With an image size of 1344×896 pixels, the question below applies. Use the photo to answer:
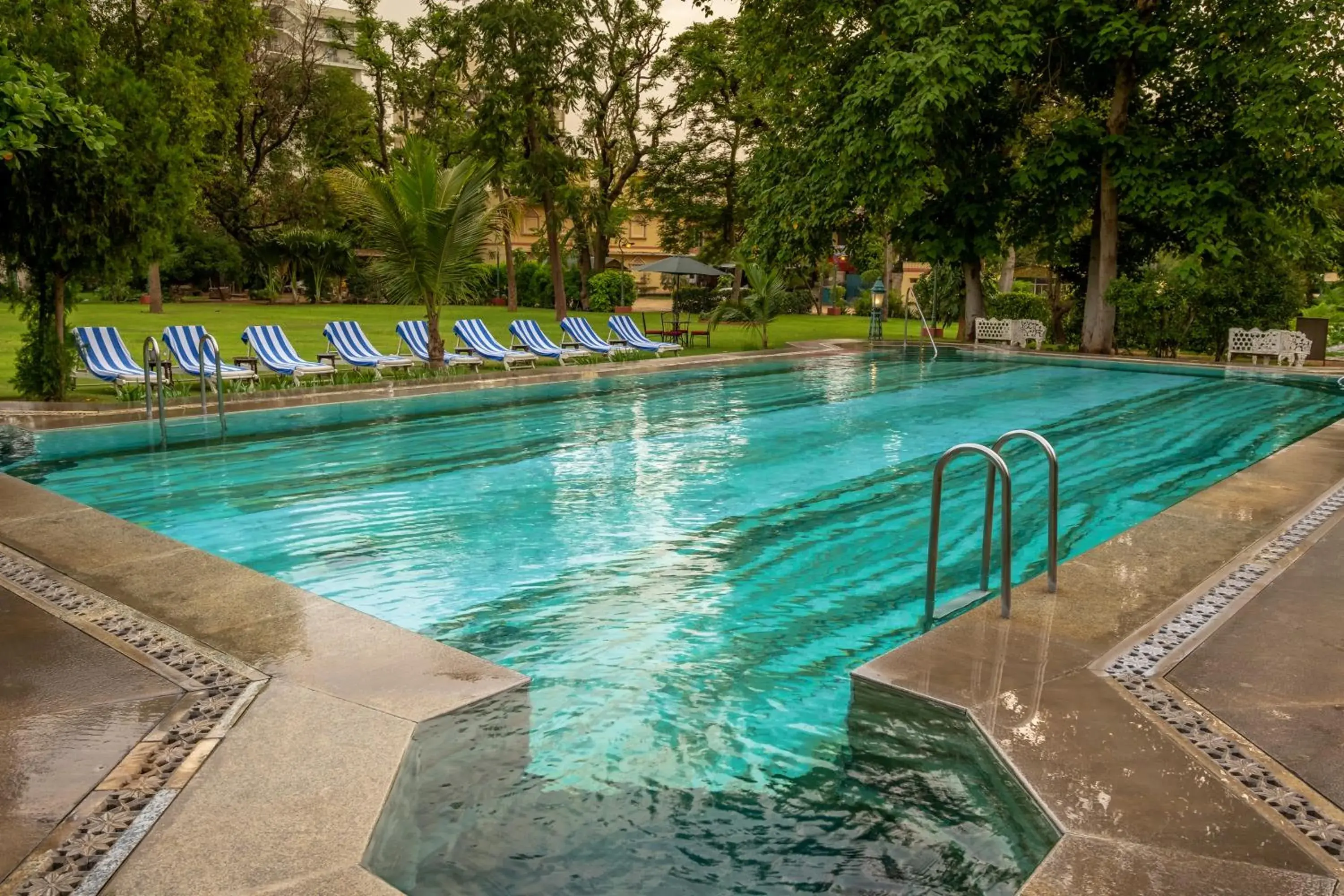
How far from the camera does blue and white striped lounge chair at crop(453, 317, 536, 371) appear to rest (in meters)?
15.9

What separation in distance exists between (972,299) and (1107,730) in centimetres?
2163

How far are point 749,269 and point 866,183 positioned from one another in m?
3.20

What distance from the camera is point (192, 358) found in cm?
1327

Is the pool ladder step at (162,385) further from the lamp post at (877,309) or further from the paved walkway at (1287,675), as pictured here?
the lamp post at (877,309)

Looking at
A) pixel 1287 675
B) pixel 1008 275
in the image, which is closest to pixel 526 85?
pixel 1008 275

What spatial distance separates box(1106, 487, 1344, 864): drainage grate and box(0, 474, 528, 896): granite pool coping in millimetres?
2338

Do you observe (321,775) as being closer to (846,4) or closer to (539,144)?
(846,4)

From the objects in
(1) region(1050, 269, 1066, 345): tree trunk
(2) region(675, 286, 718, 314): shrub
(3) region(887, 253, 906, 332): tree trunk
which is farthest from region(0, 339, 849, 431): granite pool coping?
(3) region(887, 253, 906, 332): tree trunk

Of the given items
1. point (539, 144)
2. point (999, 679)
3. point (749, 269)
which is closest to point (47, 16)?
point (999, 679)

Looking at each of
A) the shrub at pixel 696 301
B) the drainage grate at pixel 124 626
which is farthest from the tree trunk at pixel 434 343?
the shrub at pixel 696 301

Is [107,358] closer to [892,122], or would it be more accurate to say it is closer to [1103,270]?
[892,122]

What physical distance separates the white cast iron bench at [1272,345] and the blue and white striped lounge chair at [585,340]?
1155cm

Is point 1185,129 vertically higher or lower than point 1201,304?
higher

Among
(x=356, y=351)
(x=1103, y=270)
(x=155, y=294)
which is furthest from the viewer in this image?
(x=155, y=294)
